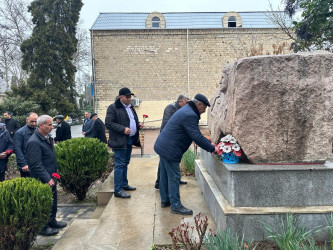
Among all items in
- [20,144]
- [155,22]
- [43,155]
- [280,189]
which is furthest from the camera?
[155,22]

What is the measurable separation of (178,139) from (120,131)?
1106 millimetres

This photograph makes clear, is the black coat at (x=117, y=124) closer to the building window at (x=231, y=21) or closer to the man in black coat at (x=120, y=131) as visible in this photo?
the man in black coat at (x=120, y=131)

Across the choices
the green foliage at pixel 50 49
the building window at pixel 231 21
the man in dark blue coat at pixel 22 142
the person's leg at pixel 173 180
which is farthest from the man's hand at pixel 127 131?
the building window at pixel 231 21

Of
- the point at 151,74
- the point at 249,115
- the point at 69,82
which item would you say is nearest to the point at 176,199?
the point at 249,115

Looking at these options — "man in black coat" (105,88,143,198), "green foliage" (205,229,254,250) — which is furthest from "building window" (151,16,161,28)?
"green foliage" (205,229,254,250)

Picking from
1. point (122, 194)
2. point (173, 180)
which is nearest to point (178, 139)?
point (173, 180)

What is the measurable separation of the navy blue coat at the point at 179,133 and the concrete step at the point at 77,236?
130cm

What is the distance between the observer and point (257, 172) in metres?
2.92

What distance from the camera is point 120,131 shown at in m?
4.23

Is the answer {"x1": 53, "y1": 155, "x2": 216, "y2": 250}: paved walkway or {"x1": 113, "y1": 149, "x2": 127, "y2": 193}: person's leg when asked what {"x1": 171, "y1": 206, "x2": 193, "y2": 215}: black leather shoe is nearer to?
{"x1": 53, "y1": 155, "x2": 216, "y2": 250}: paved walkway

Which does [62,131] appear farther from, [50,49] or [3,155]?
[50,49]

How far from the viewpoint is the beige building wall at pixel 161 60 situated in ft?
62.6

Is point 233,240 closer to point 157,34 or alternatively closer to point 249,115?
point 249,115

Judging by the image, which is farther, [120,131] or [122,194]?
[122,194]
